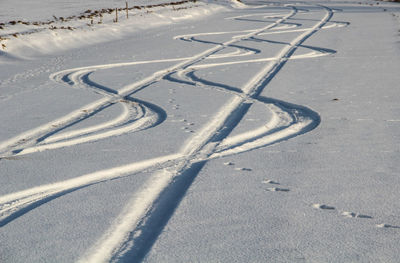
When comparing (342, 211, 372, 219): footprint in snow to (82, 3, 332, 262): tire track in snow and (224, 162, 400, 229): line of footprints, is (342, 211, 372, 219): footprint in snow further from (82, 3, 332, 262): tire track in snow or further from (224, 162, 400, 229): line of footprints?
(82, 3, 332, 262): tire track in snow

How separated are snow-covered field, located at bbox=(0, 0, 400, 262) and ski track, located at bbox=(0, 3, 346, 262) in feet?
0.04

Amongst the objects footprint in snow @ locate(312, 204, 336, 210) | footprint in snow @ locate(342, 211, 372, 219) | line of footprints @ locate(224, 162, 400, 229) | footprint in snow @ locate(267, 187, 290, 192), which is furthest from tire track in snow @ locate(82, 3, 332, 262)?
footprint in snow @ locate(342, 211, 372, 219)

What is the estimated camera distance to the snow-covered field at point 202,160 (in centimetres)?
255

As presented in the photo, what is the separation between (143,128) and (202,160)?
1115mm

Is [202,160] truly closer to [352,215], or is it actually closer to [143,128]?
[143,128]

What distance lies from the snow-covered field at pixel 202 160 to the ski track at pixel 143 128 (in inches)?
0.5

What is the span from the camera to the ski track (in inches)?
108

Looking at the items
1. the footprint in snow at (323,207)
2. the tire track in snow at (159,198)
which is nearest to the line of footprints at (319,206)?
the footprint in snow at (323,207)

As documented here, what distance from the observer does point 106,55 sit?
390 inches

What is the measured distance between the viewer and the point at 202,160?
377 centimetres

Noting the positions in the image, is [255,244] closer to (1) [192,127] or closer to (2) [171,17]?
(1) [192,127]

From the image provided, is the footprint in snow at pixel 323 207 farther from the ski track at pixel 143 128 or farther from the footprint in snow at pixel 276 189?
the ski track at pixel 143 128

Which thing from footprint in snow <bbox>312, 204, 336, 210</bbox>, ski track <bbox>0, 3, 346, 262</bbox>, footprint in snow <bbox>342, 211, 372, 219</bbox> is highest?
footprint in snow <bbox>342, 211, 372, 219</bbox>

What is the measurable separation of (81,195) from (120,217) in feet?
1.37
